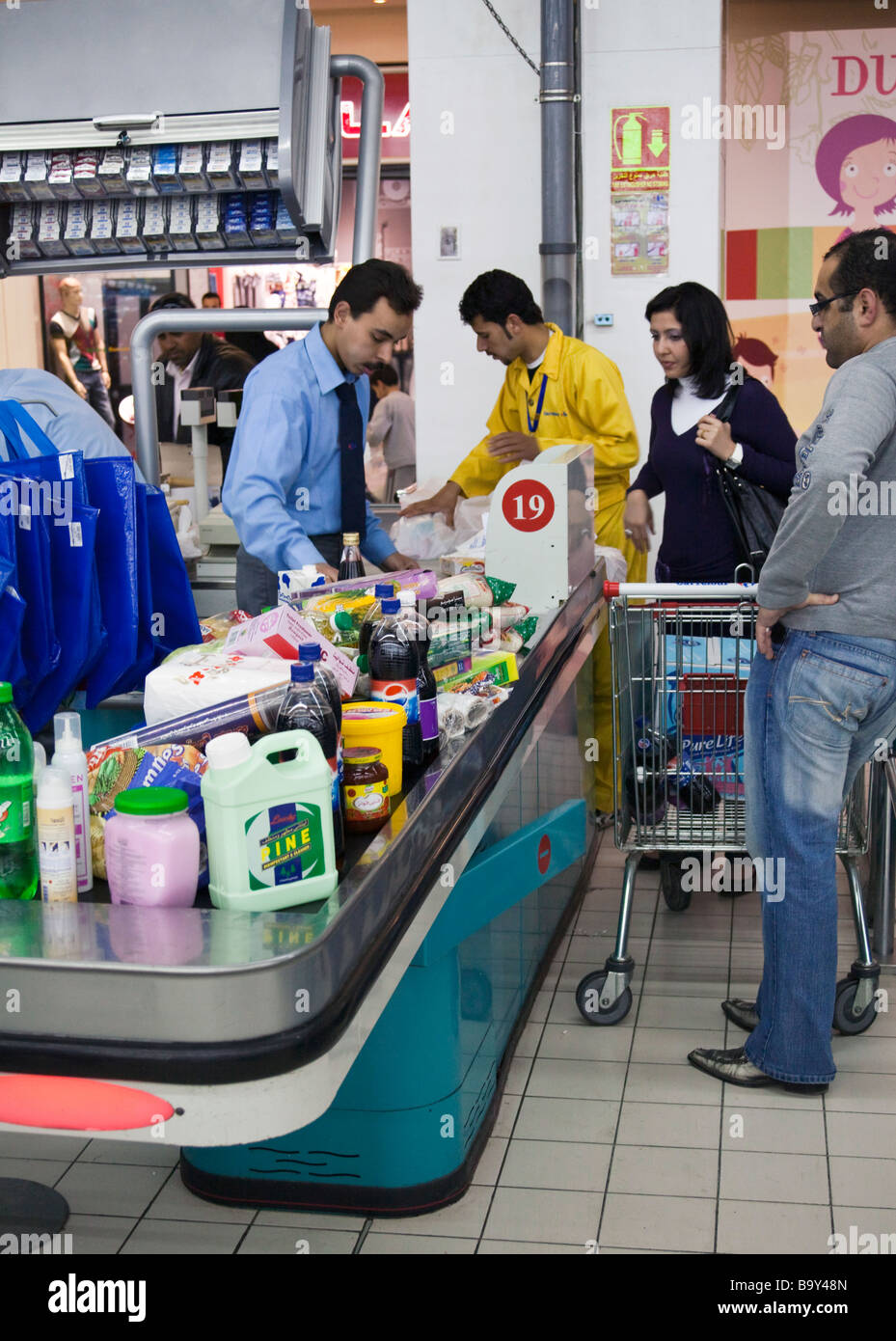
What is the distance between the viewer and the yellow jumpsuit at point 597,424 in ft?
17.1

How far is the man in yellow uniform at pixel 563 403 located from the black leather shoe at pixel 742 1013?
153 cm

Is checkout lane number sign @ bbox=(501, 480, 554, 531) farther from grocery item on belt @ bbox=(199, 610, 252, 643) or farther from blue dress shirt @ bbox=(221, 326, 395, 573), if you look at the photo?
grocery item on belt @ bbox=(199, 610, 252, 643)

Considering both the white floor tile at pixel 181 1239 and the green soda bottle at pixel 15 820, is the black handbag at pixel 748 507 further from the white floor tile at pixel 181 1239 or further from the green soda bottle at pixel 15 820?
the green soda bottle at pixel 15 820

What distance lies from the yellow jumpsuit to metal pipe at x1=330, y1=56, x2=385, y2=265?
1.06 m

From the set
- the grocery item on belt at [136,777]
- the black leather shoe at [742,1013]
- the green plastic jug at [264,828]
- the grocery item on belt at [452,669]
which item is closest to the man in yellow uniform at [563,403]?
the black leather shoe at [742,1013]

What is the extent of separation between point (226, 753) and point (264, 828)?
0.11 meters

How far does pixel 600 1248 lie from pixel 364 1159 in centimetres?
50

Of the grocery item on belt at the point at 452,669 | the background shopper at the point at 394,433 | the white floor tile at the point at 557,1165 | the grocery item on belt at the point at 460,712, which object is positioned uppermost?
the background shopper at the point at 394,433

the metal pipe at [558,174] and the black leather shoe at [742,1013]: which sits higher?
the metal pipe at [558,174]

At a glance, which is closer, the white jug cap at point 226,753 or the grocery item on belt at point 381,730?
the white jug cap at point 226,753

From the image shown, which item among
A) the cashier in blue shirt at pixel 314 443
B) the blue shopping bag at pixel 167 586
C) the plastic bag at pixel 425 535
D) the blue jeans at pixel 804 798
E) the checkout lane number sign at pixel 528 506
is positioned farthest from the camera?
the plastic bag at pixel 425 535

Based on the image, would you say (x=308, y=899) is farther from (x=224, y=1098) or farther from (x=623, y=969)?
(x=623, y=969)

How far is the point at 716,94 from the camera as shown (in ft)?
21.1

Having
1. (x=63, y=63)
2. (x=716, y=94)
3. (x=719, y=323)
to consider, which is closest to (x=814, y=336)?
(x=716, y=94)
